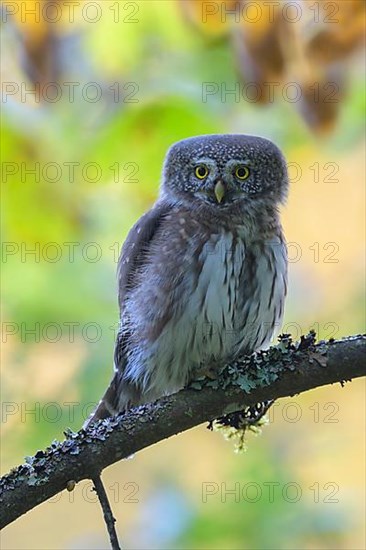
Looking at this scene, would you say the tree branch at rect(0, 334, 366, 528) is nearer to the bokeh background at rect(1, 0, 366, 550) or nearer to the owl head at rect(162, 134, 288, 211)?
the bokeh background at rect(1, 0, 366, 550)

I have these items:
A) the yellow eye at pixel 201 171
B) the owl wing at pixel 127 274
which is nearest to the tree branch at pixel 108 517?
the owl wing at pixel 127 274

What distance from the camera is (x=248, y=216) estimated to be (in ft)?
11.7

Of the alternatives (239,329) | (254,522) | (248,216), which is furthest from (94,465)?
(254,522)

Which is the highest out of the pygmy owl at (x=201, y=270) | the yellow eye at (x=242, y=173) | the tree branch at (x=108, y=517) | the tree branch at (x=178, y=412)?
the yellow eye at (x=242, y=173)

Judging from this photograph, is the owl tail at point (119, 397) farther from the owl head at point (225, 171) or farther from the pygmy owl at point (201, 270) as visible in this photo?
the owl head at point (225, 171)

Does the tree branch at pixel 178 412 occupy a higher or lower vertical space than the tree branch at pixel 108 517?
higher

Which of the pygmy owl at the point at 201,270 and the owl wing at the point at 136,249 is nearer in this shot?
the pygmy owl at the point at 201,270

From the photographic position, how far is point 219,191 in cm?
358

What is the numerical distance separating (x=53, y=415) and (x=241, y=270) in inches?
43.8

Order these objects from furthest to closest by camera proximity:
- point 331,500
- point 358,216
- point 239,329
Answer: point 358,216 < point 331,500 < point 239,329

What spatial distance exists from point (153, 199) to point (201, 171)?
0.48 m

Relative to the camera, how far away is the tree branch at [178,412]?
2383 millimetres

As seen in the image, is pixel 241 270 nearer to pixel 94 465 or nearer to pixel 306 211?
pixel 94 465

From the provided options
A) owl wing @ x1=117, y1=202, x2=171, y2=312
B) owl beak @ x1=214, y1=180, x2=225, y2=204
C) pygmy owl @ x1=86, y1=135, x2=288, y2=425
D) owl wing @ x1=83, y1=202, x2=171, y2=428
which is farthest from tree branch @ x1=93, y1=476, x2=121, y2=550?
owl beak @ x1=214, y1=180, x2=225, y2=204
